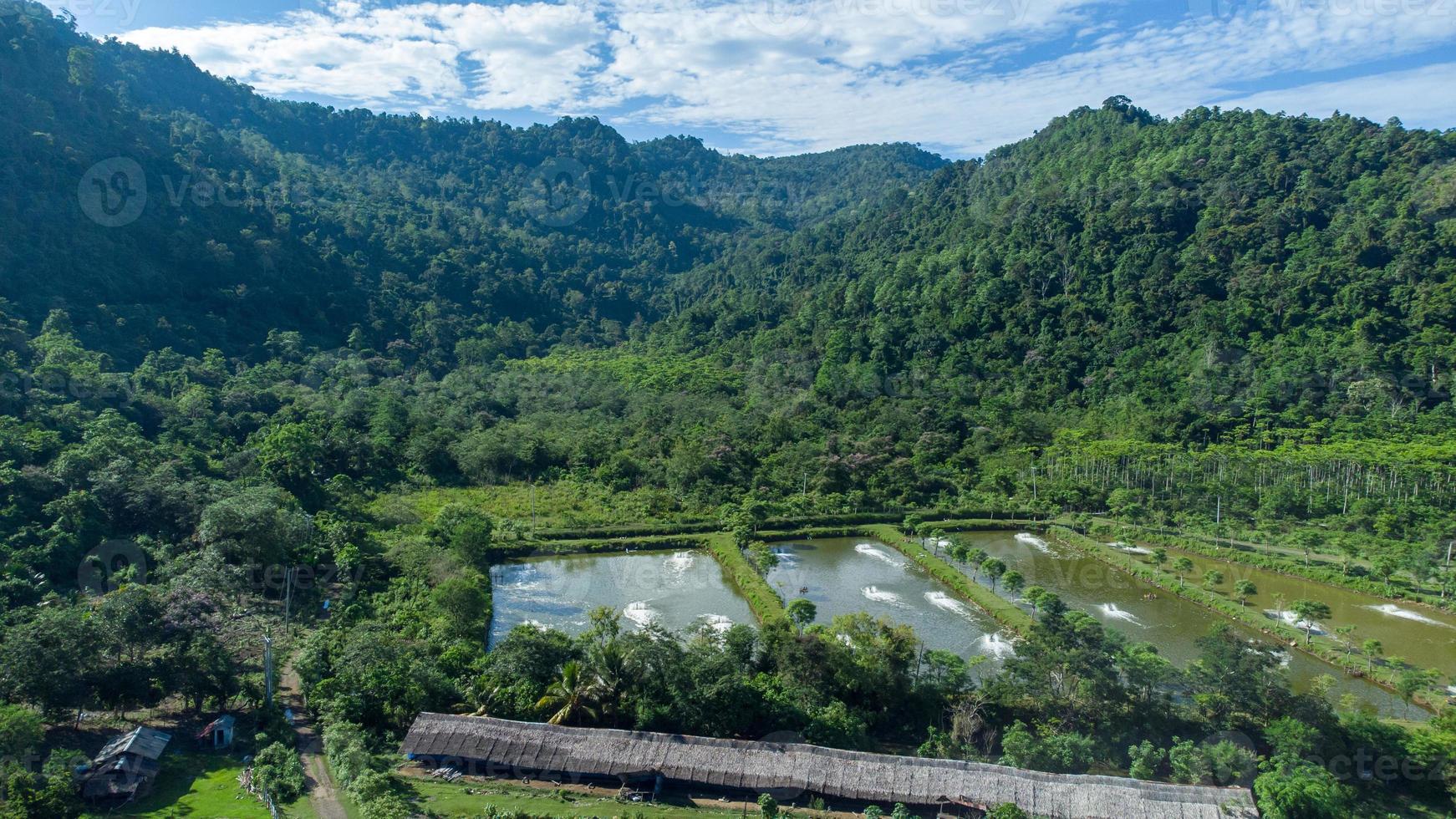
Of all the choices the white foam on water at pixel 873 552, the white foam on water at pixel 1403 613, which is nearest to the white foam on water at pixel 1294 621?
the white foam on water at pixel 1403 613

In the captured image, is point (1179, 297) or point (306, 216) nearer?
point (1179, 297)

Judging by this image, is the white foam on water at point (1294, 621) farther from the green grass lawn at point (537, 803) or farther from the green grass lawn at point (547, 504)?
the green grass lawn at point (547, 504)

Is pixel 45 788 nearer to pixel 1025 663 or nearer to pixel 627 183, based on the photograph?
pixel 1025 663

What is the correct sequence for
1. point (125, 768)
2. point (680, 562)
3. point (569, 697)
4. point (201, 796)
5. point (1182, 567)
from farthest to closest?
point (680, 562) < point (1182, 567) < point (569, 697) < point (201, 796) < point (125, 768)

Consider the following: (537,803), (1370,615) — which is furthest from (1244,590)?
(537,803)

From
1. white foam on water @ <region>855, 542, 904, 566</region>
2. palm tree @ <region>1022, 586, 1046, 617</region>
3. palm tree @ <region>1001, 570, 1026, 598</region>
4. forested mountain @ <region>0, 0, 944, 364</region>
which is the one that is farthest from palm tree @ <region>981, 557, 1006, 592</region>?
forested mountain @ <region>0, 0, 944, 364</region>

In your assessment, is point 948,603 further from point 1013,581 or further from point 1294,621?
point 1294,621

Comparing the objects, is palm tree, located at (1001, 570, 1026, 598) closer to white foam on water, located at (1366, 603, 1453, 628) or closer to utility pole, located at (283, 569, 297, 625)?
white foam on water, located at (1366, 603, 1453, 628)
